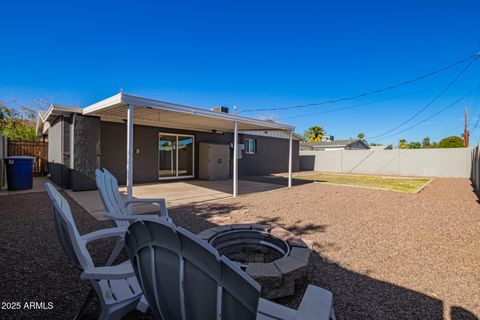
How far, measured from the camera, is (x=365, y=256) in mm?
3348

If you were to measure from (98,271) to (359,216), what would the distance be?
18.1 feet

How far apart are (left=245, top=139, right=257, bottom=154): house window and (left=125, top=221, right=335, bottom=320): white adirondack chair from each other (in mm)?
14195

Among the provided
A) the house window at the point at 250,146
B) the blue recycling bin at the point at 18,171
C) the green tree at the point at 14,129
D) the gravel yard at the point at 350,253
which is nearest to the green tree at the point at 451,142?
the house window at the point at 250,146

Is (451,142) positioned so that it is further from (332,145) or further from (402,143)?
(332,145)

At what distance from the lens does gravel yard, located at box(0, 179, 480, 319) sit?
2.24 m

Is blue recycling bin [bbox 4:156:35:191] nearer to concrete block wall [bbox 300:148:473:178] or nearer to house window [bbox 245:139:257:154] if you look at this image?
house window [bbox 245:139:257:154]

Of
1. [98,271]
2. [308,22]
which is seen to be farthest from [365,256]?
[308,22]

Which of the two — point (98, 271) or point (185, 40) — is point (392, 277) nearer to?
point (98, 271)

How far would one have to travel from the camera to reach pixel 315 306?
127cm

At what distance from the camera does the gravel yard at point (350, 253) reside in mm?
2242

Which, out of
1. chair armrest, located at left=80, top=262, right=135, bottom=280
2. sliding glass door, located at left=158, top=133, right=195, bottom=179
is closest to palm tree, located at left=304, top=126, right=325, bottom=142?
sliding glass door, located at left=158, top=133, right=195, bottom=179

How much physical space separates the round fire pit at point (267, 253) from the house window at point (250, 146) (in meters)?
12.0

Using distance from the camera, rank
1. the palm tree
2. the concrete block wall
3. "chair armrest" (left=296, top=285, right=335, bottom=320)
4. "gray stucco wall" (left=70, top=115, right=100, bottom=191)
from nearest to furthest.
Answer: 1. "chair armrest" (left=296, top=285, right=335, bottom=320)
2. "gray stucco wall" (left=70, top=115, right=100, bottom=191)
3. the concrete block wall
4. the palm tree

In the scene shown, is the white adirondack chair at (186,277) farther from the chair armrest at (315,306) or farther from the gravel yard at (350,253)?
the gravel yard at (350,253)
